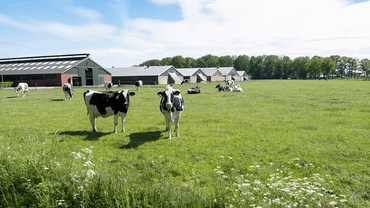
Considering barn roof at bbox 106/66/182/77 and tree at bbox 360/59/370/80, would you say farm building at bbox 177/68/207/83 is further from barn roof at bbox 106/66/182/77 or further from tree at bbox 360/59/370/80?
tree at bbox 360/59/370/80

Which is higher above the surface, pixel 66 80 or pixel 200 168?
pixel 66 80

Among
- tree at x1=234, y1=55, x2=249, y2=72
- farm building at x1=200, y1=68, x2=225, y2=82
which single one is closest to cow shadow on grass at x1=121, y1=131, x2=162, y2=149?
farm building at x1=200, y1=68, x2=225, y2=82

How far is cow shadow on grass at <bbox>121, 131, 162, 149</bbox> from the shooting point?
8781 mm

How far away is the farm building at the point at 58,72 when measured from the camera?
181 feet

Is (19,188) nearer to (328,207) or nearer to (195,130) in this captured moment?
(328,207)

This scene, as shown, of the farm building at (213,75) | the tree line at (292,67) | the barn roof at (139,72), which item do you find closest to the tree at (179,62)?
the tree line at (292,67)

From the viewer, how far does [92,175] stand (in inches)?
176

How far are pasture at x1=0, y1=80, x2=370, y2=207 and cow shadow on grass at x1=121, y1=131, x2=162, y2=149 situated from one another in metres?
0.04

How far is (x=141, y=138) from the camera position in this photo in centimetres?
981

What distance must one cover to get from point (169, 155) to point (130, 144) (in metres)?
2.11

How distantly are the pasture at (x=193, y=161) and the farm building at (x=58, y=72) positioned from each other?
149ft

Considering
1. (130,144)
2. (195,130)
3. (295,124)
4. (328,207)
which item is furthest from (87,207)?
(295,124)

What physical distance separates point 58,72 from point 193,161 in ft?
187

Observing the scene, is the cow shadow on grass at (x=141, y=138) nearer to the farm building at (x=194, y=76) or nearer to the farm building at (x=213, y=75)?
the farm building at (x=194, y=76)
